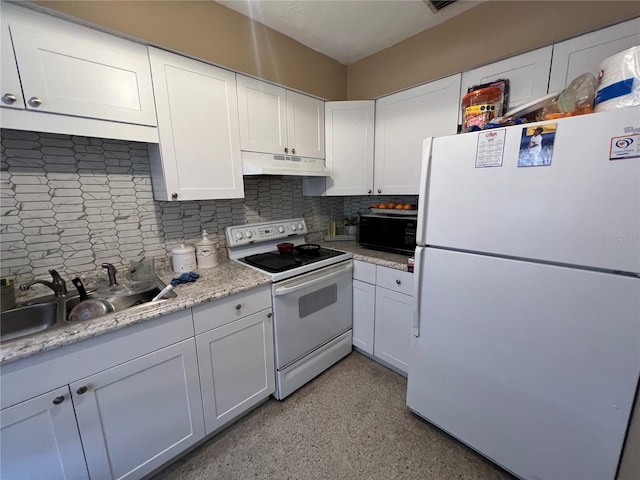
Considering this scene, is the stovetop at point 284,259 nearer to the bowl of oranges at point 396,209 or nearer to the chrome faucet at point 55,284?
the bowl of oranges at point 396,209

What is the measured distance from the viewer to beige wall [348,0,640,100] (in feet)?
4.21

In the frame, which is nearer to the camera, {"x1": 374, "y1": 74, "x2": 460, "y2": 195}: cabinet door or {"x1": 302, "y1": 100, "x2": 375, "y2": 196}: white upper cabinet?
{"x1": 374, "y1": 74, "x2": 460, "y2": 195}: cabinet door

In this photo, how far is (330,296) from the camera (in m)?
1.91

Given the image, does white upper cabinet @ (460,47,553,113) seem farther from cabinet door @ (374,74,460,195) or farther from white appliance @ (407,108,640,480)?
white appliance @ (407,108,640,480)

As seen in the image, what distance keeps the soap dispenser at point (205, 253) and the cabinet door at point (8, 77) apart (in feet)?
3.15

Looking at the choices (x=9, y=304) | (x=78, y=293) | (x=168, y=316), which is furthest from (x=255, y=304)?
(x=9, y=304)

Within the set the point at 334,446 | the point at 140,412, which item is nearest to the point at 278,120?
the point at 140,412

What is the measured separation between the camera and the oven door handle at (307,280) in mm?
1549

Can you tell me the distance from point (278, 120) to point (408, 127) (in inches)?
39.3

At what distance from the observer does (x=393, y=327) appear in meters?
1.87

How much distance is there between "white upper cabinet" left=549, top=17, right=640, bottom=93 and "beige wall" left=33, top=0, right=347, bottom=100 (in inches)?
59.9

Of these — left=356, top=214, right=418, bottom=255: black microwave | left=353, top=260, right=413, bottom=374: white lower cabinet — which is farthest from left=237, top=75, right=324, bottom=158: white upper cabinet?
left=353, top=260, right=413, bottom=374: white lower cabinet

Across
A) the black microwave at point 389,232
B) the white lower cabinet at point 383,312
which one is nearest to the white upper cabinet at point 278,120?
the black microwave at point 389,232

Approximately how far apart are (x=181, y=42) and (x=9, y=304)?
5.05ft
